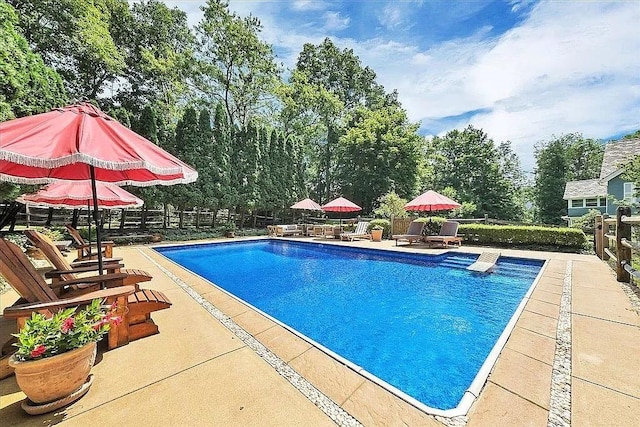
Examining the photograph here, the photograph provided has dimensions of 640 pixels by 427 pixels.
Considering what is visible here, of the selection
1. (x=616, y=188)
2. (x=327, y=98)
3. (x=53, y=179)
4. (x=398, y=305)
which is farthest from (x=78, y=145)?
(x=327, y=98)

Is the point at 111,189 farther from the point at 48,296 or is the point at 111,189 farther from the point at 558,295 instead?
the point at 558,295

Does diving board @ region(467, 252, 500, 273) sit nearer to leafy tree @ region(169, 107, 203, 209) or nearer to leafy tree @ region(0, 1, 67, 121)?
leafy tree @ region(0, 1, 67, 121)

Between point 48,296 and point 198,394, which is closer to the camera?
point 198,394

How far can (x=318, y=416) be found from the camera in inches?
74.2

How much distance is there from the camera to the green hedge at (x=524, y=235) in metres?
9.73

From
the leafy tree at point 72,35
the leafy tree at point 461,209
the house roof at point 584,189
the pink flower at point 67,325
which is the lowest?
the pink flower at point 67,325

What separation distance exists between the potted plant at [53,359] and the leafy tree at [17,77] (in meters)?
6.34

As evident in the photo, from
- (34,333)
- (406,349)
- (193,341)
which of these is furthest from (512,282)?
(34,333)

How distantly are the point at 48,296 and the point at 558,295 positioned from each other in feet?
22.1

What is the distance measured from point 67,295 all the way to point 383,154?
72.1 ft

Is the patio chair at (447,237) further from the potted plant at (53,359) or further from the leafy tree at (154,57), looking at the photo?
the leafy tree at (154,57)

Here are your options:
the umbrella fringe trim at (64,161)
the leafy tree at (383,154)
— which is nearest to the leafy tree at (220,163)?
the leafy tree at (383,154)

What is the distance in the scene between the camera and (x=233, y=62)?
20.1m

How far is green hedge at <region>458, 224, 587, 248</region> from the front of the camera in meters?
9.73
